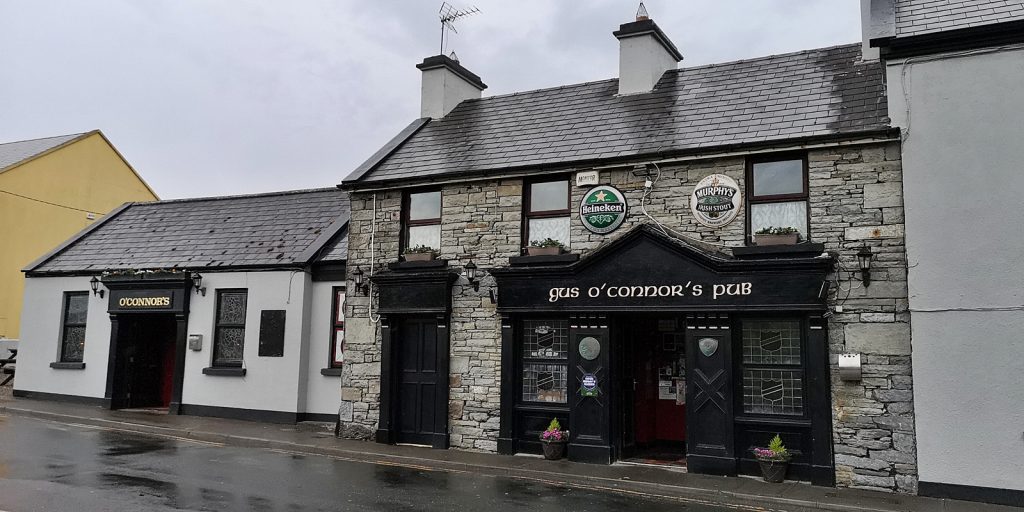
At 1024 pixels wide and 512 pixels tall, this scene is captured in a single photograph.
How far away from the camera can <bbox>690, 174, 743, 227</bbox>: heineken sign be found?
38.9 ft

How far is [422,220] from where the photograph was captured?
14.7 m

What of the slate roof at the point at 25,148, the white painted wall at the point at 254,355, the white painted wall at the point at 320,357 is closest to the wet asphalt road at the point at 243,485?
the white painted wall at the point at 320,357

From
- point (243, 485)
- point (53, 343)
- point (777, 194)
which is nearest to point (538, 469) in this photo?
point (243, 485)

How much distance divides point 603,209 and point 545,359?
2785mm

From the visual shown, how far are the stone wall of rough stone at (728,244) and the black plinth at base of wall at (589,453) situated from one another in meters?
1.50

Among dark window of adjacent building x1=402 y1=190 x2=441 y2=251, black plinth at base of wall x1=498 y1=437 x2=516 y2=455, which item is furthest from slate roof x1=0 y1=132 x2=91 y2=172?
black plinth at base of wall x1=498 y1=437 x2=516 y2=455

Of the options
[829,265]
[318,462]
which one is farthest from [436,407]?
[829,265]

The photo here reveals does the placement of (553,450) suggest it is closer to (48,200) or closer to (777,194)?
(777,194)

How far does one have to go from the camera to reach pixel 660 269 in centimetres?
A: 1210

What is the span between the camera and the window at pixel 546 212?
13.4 m

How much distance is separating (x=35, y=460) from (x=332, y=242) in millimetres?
8097

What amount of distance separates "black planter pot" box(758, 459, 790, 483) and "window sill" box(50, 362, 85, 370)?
55.7 feet

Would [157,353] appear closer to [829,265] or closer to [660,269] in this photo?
[660,269]

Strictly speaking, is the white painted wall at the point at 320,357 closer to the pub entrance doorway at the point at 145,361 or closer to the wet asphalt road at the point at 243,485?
the wet asphalt road at the point at 243,485
